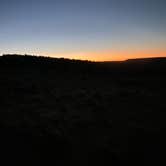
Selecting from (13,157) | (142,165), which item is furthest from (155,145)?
(13,157)

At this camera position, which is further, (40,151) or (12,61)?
(12,61)

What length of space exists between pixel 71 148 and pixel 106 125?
287 cm

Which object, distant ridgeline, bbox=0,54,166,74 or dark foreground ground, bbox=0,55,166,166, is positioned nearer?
dark foreground ground, bbox=0,55,166,166

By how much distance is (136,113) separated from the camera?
1306 centimetres

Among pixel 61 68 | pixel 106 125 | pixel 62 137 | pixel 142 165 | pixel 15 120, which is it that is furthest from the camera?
pixel 61 68

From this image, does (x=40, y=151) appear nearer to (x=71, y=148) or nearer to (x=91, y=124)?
(x=71, y=148)

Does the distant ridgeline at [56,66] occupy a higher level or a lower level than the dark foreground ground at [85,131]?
higher

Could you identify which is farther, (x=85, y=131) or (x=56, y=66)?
(x=56, y=66)

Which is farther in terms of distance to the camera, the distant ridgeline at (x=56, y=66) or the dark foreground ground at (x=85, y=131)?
the distant ridgeline at (x=56, y=66)

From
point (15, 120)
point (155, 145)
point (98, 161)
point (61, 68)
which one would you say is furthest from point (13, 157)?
point (61, 68)

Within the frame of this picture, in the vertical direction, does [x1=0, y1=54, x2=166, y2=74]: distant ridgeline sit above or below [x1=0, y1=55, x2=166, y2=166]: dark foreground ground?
above

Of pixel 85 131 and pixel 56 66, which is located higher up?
pixel 56 66

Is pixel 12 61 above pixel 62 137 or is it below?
above

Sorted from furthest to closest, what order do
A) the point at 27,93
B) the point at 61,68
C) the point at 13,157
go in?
the point at 61,68 → the point at 27,93 → the point at 13,157
